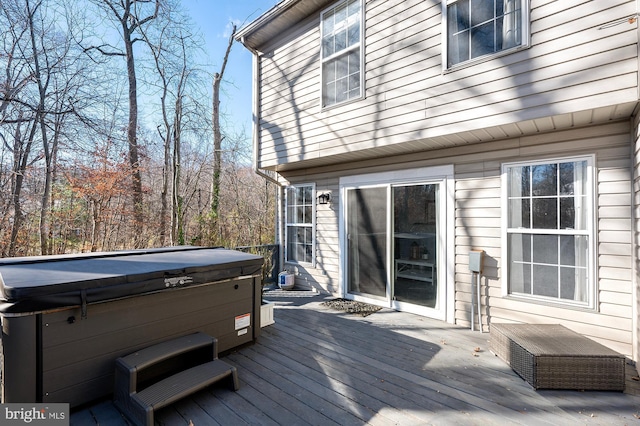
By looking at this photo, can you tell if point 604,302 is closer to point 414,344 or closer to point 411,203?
point 414,344

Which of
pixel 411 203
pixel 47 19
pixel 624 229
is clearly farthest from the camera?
pixel 47 19

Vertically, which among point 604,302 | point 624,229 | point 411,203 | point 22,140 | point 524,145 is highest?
point 22,140

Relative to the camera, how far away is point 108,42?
25.4 ft

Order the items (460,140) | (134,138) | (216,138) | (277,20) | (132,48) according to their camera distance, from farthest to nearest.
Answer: (216,138), (132,48), (134,138), (277,20), (460,140)

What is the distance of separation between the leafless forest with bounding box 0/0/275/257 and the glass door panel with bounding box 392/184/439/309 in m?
4.40

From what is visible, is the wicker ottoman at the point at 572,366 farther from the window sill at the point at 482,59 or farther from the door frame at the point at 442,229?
the window sill at the point at 482,59

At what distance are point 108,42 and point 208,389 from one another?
8.91 m

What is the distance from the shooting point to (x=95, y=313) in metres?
2.19

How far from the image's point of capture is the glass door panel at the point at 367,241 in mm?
4633

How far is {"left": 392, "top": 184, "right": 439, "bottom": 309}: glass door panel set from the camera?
4.12 metres

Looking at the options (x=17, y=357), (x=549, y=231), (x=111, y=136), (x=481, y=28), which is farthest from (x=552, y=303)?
(x=111, y=136)

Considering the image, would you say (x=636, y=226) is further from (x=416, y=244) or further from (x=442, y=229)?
(x=416, y=244)

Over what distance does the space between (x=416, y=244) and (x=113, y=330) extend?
3.52 meters

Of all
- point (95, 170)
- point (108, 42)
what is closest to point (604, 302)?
point (95, 170)
